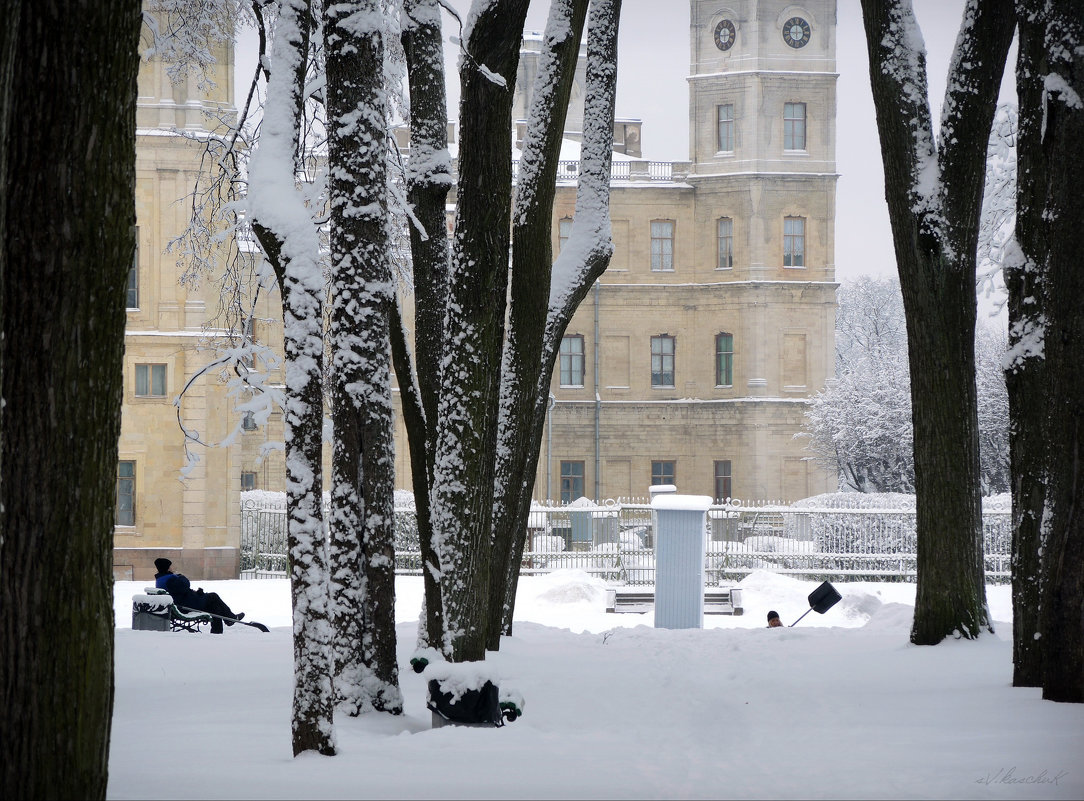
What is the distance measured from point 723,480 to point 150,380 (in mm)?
19236

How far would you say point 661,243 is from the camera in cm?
3878

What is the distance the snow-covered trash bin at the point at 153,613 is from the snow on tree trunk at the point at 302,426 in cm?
793

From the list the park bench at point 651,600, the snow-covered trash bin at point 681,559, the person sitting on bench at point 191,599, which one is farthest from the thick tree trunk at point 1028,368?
the park bench at point 651,600

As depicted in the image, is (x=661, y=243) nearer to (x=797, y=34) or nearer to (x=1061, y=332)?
(x=797, y=34)

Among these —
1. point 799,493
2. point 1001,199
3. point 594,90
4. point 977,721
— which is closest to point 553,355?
point 594,90

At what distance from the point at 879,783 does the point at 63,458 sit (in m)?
3.50

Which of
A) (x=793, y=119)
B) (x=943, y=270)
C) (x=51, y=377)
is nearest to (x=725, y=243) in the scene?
(x=793, y=119)

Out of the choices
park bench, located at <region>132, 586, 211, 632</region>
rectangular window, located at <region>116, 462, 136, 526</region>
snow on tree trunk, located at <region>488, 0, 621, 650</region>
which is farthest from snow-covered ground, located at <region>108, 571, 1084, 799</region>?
rectangular window, located at <region>116, 462, 136, 526</region>

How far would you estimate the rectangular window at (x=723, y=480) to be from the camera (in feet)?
122

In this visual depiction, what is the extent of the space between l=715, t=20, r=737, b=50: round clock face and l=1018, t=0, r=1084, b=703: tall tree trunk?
1313 inches

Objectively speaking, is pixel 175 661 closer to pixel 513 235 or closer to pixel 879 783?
pixel 513 235

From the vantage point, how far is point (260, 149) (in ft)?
18.4

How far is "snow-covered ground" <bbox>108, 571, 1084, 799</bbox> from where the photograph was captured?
445 centimetres

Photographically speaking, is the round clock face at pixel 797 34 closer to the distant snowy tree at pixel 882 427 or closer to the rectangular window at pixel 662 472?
the distant snowy tree at pixel 882 427
